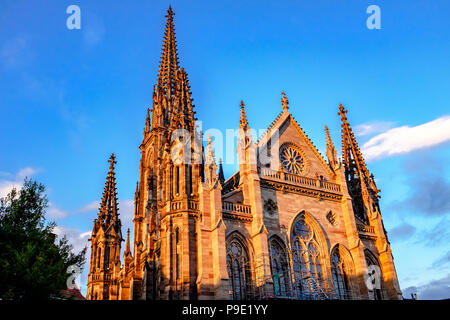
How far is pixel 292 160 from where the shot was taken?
34.7 meters

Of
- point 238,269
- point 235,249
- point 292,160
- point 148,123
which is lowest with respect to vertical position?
point 238,269

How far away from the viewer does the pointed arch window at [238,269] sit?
26812 millimetres

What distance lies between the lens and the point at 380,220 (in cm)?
3588

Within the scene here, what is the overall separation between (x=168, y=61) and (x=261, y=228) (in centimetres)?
3125

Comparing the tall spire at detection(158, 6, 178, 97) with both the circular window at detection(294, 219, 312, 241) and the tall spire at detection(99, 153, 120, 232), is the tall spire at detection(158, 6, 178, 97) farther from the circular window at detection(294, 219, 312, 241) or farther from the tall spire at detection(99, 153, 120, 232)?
the circular window at detection(294, 219, 312, 241)

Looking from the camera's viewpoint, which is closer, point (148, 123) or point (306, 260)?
point (306, 260)

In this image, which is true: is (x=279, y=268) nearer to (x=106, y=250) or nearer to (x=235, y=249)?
(x=235, y=249)

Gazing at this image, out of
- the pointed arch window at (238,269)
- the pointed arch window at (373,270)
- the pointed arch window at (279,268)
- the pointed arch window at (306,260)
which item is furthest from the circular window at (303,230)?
the pointed arch window at (373,270)

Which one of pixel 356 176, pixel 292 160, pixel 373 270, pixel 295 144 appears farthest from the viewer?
pixel 356 176

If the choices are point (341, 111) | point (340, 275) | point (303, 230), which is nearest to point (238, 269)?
point (303, 230)

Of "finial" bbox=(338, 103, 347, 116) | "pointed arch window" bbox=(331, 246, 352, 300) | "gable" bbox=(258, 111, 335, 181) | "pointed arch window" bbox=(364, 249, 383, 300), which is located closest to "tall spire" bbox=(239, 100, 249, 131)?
"gable" bbox=(258, 111, 335, 181)

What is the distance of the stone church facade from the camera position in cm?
2638

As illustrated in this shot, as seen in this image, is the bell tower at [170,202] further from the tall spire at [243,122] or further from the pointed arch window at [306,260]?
the pointed arch window at [306,260]
